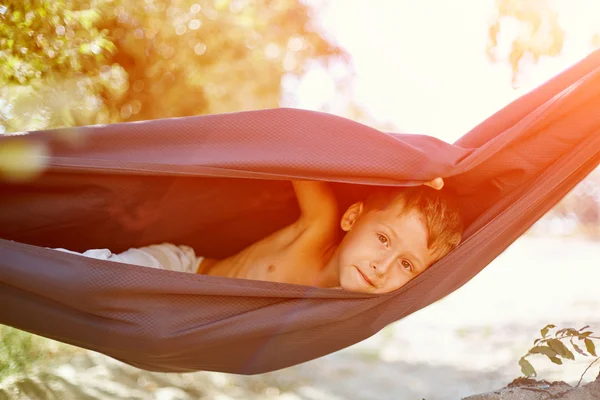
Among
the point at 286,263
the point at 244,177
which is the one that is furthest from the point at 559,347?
the point at 244,177

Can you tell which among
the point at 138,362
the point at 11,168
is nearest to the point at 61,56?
the point at 11,168

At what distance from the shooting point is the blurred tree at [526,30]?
2.91 metres

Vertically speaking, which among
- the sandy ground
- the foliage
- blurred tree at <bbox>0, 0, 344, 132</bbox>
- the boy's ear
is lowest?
the sandy ground

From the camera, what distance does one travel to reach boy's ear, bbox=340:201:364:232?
164 cm

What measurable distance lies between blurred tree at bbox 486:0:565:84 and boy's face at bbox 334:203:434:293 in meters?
1.67

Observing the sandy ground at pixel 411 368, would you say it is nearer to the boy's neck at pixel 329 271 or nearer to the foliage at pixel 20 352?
the foliage at pixel 20 352

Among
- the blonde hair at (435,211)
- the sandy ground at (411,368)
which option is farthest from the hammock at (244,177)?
the sandy ground at (411,368)

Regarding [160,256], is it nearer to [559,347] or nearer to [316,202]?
[316,202]

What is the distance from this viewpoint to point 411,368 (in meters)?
3.81

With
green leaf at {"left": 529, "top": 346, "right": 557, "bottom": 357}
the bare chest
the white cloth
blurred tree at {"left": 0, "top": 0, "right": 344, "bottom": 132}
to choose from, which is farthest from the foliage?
green leaf at {"left": 529, "top": 346, "right": 557, "bottom": 357}

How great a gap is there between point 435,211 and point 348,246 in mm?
229

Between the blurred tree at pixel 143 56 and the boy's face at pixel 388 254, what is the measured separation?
1748 mm

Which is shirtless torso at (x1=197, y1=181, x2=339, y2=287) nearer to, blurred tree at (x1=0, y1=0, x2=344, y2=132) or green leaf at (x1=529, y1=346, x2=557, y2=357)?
green leaf at (x1=529, y1=346, x2=557, y2=357)

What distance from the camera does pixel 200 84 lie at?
11.9ft
